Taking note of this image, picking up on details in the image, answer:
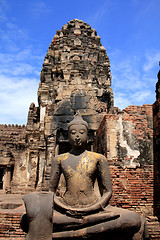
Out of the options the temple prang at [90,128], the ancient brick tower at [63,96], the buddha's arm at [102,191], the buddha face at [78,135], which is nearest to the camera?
the buddha's arm at [102,191]

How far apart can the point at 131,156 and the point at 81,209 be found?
140 inches

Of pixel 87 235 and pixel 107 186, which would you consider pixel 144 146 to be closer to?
pixel 107 186

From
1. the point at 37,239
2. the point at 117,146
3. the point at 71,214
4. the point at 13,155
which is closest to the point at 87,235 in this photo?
the point at 71,214

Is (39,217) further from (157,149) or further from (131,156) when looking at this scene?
(157,149)

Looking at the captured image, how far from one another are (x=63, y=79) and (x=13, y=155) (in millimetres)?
8095

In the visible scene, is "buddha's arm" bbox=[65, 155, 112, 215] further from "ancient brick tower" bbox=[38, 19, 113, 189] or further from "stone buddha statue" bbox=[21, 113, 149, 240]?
"ancient brick tower" bbox=[38, 19, 113, 189]

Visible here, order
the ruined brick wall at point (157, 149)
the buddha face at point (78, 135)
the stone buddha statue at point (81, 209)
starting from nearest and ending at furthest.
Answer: the stone buddha statue at point (81, 209) → the buddha face at point (78, 135) → the ruined brick wall at point (157, 149)

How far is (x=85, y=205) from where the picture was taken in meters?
3.37

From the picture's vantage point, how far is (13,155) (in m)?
16.4

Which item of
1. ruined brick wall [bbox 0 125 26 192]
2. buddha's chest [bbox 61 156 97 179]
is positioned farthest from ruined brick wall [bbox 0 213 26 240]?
ruined brick wall [bbox 0 125 26 192]

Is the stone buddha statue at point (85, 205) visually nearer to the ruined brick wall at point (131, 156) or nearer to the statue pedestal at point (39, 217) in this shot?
the statue pedestal at point (39, 217)

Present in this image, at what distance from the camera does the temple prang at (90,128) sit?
6.15 m

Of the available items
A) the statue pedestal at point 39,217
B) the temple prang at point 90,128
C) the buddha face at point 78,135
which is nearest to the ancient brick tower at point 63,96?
the temple prang at point 90,128

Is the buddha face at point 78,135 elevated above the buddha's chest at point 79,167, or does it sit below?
above
